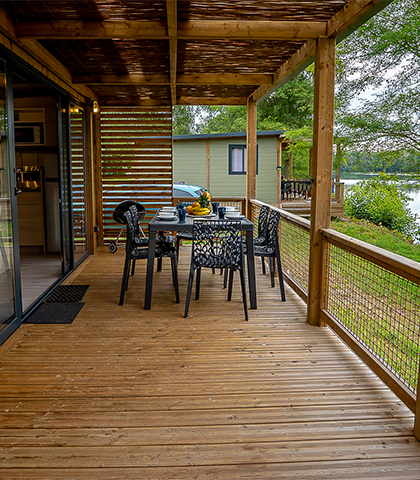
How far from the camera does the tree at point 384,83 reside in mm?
10031

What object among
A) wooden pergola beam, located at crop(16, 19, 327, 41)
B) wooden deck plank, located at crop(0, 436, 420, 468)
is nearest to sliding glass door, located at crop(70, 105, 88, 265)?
wooden pergola beam, located at crop(16, 19, 327, 41)

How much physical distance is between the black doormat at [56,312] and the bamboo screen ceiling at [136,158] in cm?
366

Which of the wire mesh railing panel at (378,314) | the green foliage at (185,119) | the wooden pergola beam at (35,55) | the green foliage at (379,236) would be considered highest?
the green foliage at (185,119)

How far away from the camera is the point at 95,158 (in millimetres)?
7957

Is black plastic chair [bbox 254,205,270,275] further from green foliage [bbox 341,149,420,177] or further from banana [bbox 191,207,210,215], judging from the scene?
green foliage [bbox 341,149,420,177]

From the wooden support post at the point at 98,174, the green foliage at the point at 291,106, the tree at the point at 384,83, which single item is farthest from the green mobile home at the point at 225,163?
the wooden support post at the point at 98,174

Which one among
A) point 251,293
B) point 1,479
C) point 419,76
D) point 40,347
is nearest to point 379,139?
point 419,76

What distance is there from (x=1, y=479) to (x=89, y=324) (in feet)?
6.86

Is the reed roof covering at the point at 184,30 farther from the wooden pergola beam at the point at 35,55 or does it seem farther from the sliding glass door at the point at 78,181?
the sliding glass door at the point at 78,181

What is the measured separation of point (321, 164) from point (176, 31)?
1.64 metres

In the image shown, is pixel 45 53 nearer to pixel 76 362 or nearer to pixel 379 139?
pixel 76 362

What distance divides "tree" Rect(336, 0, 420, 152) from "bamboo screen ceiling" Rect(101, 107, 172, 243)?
5024mm

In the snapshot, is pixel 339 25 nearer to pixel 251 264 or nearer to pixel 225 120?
pixel 251 264

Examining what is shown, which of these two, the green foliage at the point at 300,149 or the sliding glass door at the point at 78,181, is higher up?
the green foliage at the point at 300,149
